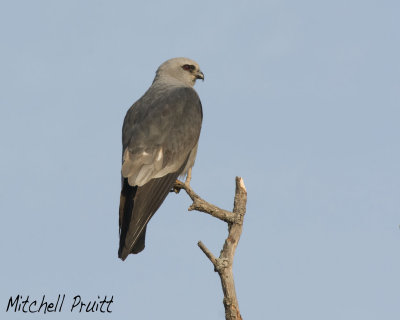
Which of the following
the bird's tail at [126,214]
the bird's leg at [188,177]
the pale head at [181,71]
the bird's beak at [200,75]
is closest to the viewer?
the bird's tail at [126,214]

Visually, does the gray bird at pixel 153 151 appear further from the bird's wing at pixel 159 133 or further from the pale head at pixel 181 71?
the pale head at pixel 181 71

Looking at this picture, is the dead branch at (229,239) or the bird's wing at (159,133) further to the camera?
the bird's wing at (159,133)

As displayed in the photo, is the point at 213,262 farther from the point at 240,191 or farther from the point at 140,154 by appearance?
the point at 140,154

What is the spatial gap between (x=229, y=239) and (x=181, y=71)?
404 centimetres

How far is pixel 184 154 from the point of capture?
816 cm

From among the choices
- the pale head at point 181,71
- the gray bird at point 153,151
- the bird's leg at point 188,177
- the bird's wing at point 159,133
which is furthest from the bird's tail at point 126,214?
the pale head at point 181,71

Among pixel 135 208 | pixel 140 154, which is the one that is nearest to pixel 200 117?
pixel 140 154

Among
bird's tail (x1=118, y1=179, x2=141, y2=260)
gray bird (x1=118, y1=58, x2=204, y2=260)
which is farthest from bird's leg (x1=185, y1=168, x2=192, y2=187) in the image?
bird's tail (x1=118, y1=179, x2=141, y2=260)

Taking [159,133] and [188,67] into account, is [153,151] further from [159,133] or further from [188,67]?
[188,67]

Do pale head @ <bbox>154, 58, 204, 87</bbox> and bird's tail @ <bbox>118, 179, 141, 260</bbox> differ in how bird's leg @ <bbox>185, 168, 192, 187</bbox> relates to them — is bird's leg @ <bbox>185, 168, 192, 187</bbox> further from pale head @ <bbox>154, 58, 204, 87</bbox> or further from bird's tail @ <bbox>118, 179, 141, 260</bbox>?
pale head @ <bbox>154, 58, 204, 87</bbox>

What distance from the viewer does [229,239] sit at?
650 centimetres

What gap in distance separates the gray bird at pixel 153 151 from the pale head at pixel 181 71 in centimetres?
67

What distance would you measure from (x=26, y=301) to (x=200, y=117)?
10.4 ft

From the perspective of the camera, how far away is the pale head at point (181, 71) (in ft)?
32.4
